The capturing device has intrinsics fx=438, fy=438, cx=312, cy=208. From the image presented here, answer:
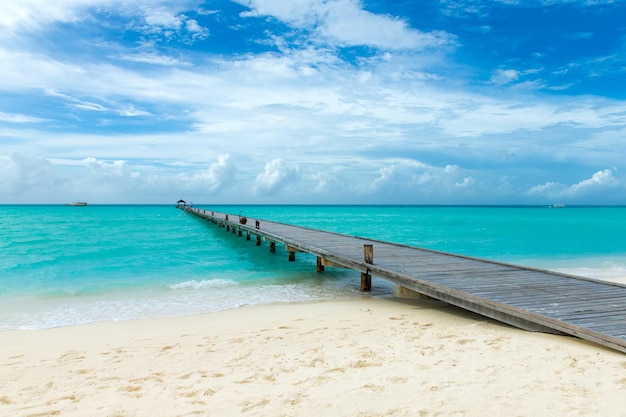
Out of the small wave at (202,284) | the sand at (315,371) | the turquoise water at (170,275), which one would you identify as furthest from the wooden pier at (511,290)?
the small wave at (202,284)

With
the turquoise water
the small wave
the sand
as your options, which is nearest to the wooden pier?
the sand

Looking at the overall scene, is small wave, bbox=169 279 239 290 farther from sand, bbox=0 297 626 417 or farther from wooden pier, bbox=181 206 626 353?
sand, bbox=0 297 626 417

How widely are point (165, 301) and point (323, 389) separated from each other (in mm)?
7676

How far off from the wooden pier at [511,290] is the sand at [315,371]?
0.73 feet

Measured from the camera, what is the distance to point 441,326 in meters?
7.28

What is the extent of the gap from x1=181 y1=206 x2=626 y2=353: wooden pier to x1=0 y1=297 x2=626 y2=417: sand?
0.73ft

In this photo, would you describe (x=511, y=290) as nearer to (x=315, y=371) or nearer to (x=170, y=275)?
(x=315, y=371)

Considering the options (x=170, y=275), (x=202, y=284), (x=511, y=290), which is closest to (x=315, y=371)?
(x=511, y=290)

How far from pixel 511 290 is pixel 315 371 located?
174 inches

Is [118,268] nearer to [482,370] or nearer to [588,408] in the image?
[482,370]

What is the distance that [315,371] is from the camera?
521 centimetres

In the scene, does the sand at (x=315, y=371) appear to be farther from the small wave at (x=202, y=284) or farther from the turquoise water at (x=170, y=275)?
the small wave at (x=202, y=284)

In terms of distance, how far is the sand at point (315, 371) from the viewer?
4148 mm

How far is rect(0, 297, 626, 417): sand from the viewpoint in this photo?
13.6 ft
